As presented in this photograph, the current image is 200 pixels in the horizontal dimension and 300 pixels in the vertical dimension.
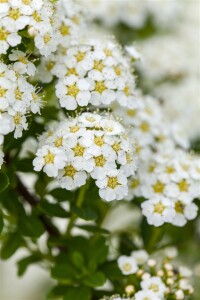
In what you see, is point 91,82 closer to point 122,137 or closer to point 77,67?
point 77,67

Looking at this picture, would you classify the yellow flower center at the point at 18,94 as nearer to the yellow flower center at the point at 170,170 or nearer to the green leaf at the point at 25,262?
the yellow flower center at the point at 170,170

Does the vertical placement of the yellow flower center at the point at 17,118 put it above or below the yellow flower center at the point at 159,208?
above

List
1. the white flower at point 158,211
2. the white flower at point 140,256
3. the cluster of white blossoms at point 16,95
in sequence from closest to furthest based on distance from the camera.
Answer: the cluster of white blossoms at point 16,95 < the white flower at point 158,211 < the white flower at point 140,256

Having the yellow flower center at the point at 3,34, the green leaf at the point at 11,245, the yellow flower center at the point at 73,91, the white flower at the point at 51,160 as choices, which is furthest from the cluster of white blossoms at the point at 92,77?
the green leaf at the point at 11,245

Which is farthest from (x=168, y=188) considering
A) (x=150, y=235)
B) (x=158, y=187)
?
(x=150, y=235)

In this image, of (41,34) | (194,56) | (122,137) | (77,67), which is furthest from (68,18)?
(194,56)

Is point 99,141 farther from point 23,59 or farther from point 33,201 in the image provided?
point 33,201

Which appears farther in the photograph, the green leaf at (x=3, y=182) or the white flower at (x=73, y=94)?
the white flower at (x=73, y=94)
